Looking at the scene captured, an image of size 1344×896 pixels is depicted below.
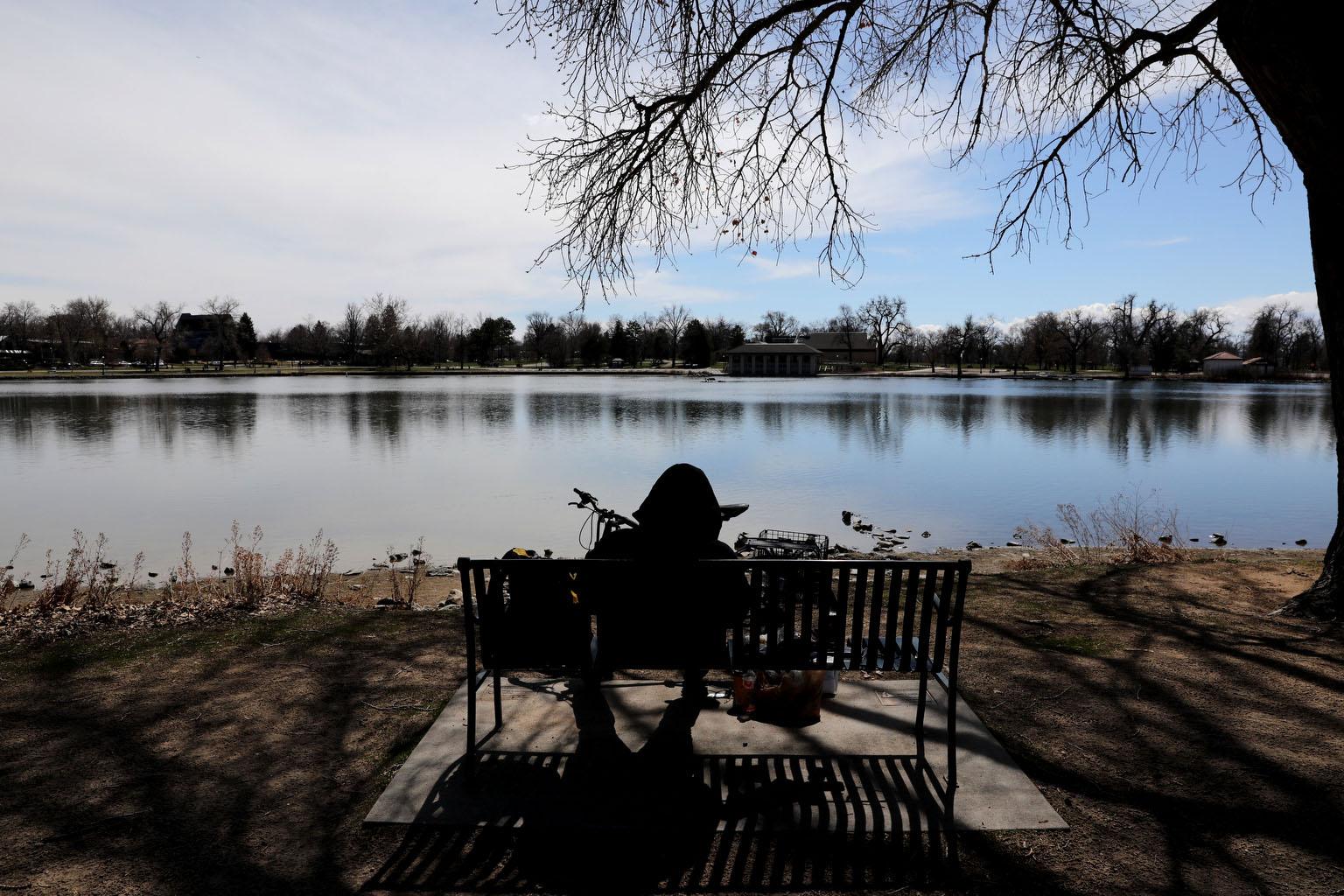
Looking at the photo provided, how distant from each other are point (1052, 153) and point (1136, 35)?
1209mm

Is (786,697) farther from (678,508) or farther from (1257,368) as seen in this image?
(1257,368)

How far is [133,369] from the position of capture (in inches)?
3812

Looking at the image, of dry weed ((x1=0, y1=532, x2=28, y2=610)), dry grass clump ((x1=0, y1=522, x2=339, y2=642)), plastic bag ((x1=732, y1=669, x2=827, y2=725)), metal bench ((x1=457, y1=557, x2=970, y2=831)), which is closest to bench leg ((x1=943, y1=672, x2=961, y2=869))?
metal bench ((x1=457, y1=557, x2=970, y2=831))

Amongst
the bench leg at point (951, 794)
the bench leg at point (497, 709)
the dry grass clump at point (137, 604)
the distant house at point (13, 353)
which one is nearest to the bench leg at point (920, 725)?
the bench leg at point (951, 794)

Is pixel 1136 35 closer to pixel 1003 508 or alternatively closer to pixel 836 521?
pixel 836 521

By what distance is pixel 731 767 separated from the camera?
361cm

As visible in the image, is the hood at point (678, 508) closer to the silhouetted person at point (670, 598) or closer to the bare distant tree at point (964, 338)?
the silhouetted person at point (670, 598)

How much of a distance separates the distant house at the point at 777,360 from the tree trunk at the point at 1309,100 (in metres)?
110

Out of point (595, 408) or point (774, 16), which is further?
point (595, 408)

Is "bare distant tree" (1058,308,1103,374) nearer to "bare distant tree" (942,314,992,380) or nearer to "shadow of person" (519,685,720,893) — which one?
"bare distant tree" (942,314,992,380)

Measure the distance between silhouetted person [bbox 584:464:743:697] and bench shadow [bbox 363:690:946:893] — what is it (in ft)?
1.52

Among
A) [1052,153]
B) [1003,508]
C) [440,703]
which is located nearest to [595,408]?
[1003,508]

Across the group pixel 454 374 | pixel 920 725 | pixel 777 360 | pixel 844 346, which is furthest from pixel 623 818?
pixel 844 346

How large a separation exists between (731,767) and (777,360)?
11530 cm
